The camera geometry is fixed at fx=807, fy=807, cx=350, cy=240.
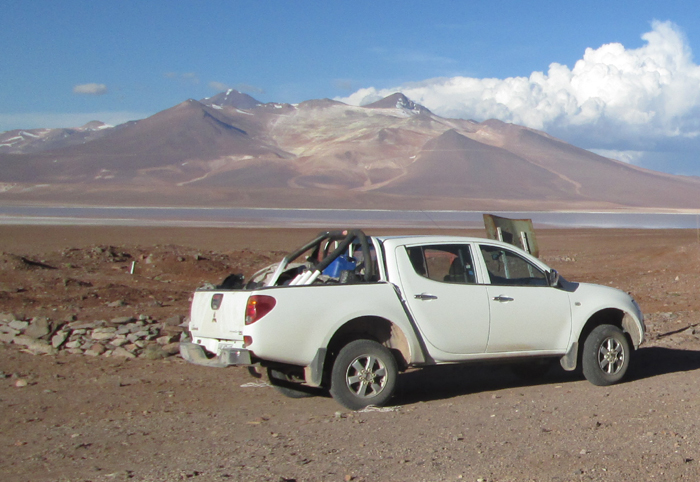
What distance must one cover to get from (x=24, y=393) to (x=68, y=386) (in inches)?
19.0

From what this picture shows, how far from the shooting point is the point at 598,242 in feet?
133

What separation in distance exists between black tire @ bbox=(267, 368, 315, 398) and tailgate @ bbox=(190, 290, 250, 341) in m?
0.72

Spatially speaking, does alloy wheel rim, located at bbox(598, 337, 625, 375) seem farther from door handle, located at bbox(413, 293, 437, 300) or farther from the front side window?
door handle, located at bbox(413, 293, 437, 300)

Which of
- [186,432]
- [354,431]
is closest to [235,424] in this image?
[186,432]

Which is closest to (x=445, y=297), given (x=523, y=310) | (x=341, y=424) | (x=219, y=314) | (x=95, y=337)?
(x=523, y=310)

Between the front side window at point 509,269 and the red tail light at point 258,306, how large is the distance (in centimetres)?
223

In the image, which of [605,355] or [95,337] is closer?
[605,355]

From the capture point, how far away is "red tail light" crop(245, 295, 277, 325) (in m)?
6.59

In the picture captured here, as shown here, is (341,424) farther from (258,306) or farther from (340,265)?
(340,265)

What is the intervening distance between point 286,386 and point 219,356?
3.60 ft

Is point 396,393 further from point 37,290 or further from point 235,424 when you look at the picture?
point 37,290

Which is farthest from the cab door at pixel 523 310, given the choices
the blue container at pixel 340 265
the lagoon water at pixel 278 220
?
the lagoon water at pixel 278 220

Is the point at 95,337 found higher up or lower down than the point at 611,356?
lower down

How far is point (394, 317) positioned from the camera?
704cm
